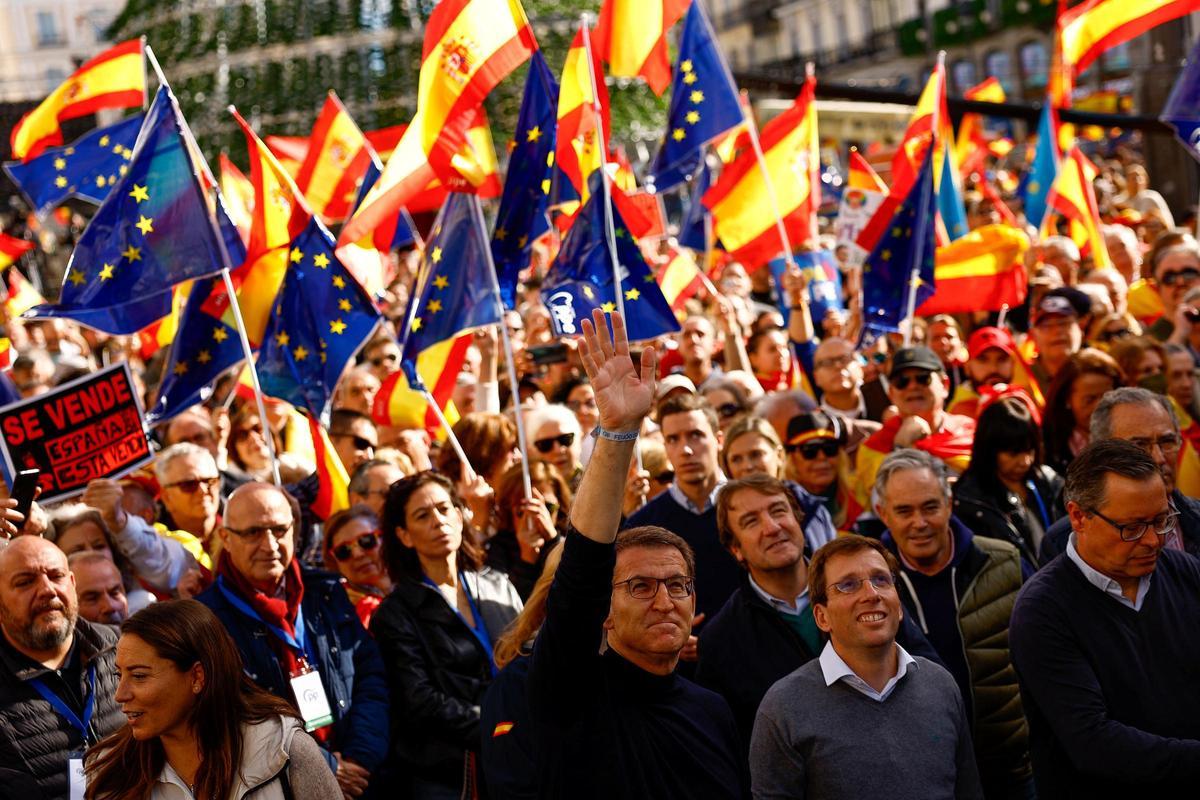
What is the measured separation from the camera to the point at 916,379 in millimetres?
7523

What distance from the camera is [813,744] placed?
401 centimetres

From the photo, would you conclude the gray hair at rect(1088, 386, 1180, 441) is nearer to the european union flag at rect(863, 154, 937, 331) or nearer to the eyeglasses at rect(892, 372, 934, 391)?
the eyeglasses at rect(892, 372, 934, 391)

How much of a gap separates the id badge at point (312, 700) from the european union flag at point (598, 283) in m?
2.75

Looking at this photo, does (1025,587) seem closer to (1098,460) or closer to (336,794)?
(1098,460)

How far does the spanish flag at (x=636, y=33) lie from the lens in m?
9.62

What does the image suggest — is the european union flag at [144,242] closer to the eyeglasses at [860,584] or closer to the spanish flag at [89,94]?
the spanish flag at [89,94]

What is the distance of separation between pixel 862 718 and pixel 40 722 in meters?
2.33

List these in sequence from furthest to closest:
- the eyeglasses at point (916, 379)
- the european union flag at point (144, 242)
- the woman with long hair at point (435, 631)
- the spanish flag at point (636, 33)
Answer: the spanish flag at point (636, 33) → the european union flag at point (144, 242) → the eyeglasses at point (916, 379) → the woman with long hair at point (435, 631)

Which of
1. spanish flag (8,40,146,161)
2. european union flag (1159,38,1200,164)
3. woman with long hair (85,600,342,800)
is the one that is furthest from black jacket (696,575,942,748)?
spanish flag (8,40,146,161)

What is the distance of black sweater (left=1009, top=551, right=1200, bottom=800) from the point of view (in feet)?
13.9

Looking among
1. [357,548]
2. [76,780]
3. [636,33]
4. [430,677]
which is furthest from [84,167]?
[76,780]

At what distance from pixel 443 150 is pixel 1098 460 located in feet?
13.7

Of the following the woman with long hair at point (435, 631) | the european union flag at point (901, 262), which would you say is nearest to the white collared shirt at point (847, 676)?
the woman with long hair at point (435, 631)

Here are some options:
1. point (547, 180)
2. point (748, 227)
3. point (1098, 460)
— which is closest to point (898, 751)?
point (1098, 460)
